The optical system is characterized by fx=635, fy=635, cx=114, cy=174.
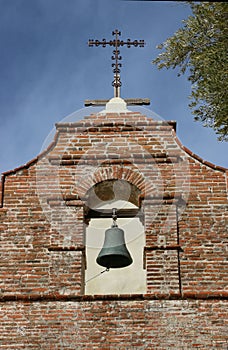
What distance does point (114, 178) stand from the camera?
8.24 m

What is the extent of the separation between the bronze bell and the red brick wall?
0.37 metres

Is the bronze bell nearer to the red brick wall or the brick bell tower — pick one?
the brick bell tower

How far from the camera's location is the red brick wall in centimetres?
694

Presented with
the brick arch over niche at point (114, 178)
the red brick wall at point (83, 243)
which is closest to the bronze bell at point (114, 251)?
the red brick wall at point (83, 243)

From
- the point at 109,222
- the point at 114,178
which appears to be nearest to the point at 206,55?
the point at 114,178

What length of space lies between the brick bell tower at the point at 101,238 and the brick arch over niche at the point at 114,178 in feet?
0.04

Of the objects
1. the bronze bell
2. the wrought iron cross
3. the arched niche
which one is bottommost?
the bronze bell

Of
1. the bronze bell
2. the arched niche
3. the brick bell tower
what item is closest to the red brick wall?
the brick bell tower

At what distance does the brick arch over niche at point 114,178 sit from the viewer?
8195mm

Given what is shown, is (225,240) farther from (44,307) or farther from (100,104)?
(100,104)

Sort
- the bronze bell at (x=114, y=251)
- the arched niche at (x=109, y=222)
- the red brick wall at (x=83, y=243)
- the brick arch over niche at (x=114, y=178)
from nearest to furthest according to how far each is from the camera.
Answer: the red brick wall at (x=83, y=243) < the bronze bell at (x=114, y=251) < the brick arch over niche at (x=114, y=178) < the arched niche at (x=109, y=222)

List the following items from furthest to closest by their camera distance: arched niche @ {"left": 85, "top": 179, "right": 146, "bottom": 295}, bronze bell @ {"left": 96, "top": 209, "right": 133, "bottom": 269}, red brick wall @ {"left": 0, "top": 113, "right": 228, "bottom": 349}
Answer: arched niche @ {"left": 85, "top": 179, "right": 146, "bottom": 295}
bronze bell @ {"left": 96, "top": 209, "right": 133, "bottom": 269}
red brick wall @ {"left": 0, "top": 113, "right": 228, "bottom": 349}

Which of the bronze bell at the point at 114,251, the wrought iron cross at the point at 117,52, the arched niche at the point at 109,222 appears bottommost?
the bronze bell at the point at 114,251

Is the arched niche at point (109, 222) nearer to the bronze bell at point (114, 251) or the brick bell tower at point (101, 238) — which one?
the brick bell tower at point (101, 238)
